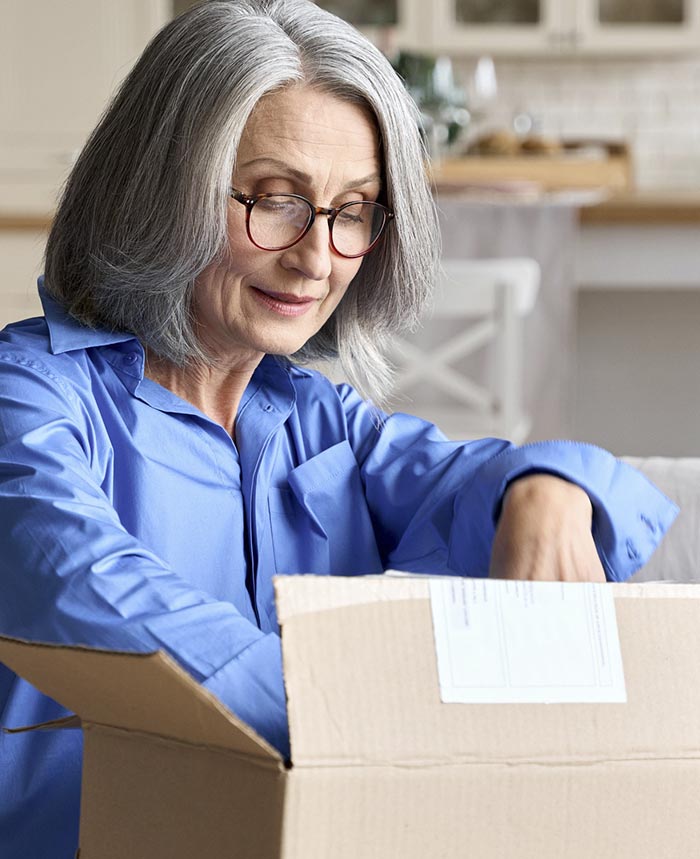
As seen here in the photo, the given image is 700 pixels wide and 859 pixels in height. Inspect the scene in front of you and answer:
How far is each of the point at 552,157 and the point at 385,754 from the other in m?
3.53

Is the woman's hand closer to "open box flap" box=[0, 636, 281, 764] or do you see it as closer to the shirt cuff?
the shirt cuff

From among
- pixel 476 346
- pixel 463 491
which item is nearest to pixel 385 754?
pixel 463 491

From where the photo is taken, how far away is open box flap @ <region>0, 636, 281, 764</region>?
498mm

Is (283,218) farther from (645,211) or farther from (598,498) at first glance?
(645,211)

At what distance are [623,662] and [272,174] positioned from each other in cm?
49

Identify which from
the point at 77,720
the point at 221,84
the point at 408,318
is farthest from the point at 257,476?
the point at 77,720

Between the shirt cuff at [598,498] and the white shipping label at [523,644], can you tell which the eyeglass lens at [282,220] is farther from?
the white shipping label at [523,644]

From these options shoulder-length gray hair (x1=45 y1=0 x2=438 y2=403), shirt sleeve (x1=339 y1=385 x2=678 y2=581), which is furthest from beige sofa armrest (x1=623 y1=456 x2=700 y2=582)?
shoulder-length gray hair (x1=45 y1=0 x2=438 y2=403)

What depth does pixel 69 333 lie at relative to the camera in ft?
3.08

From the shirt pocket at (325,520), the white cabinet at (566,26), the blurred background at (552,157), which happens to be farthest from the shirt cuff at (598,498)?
the white cabinet at (566,26)

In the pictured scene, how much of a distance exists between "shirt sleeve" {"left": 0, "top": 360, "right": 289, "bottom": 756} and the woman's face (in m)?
0.22

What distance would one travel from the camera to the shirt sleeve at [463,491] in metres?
0.88

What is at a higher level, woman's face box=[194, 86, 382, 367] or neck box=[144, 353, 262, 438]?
woman's face box=[194, 86, 382, 367]

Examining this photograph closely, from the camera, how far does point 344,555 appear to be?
1.10 meters
